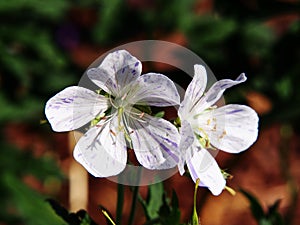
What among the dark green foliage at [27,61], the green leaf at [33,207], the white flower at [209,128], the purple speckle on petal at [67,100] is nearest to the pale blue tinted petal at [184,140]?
the white flower at [209,128]

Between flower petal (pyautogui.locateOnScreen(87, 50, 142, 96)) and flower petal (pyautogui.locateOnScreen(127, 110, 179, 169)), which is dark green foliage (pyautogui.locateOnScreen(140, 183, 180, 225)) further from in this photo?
flower petal (pyautogui.locateOnScreen(87, 50, 142, 96))

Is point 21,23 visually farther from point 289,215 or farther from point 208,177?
point 208,177

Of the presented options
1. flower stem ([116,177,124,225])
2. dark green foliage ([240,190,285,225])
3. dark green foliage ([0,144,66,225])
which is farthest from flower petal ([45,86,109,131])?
dark green foliage ([0,144,66,225])

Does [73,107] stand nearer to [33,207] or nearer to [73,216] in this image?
[73,216]

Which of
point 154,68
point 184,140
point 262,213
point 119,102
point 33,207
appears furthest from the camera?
point 154,68

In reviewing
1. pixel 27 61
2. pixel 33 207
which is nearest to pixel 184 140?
pixel 33 207

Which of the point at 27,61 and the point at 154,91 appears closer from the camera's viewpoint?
the point at 154,91
